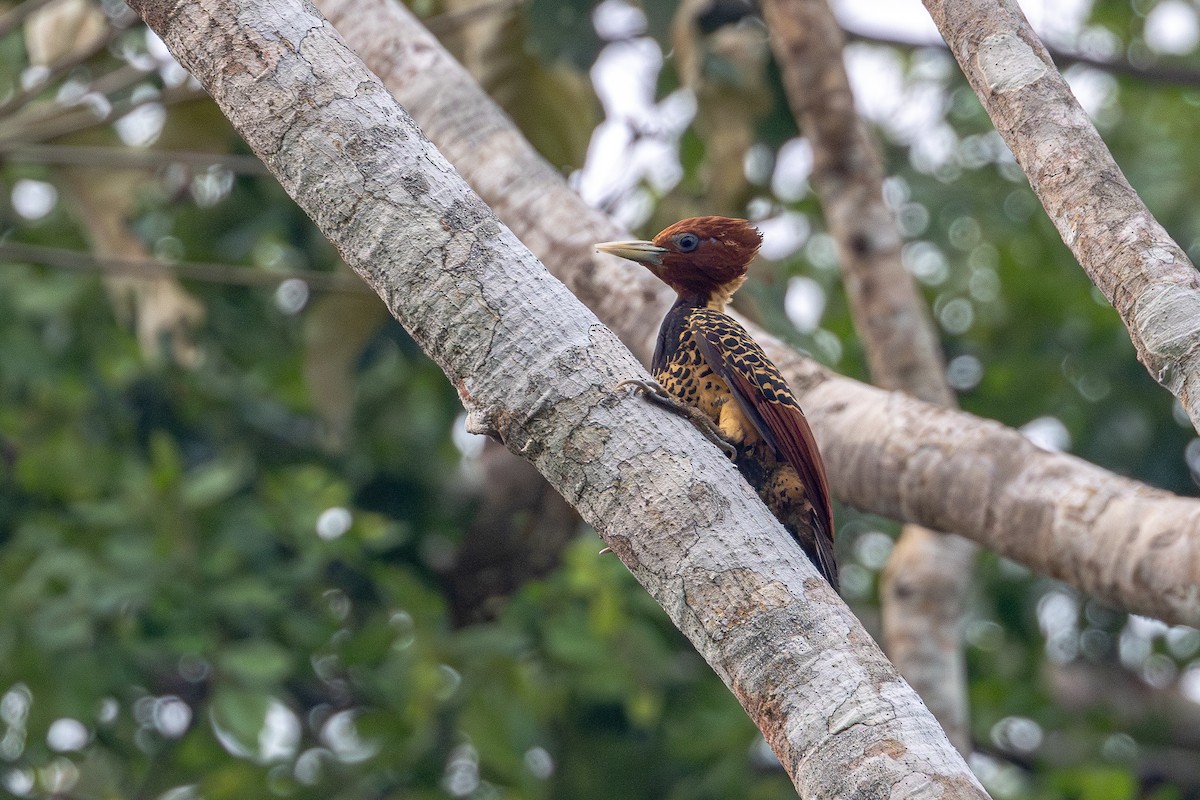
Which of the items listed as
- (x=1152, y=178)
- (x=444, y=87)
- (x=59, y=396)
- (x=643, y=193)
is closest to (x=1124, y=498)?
(x=444, y=87)

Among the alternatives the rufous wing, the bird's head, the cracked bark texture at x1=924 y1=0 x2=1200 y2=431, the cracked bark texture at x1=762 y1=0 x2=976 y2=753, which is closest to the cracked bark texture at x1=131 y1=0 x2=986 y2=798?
the cracked bark texture at x1=924 y1=0 x2=1200 y2=431

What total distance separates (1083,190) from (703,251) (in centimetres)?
138

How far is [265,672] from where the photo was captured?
176 inches

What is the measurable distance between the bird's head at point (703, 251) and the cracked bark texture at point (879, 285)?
130 cm

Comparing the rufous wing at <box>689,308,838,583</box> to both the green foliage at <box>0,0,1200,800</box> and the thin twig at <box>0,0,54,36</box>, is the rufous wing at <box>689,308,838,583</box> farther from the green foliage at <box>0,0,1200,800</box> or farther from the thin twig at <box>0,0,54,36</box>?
the thin twig at <box>0,0,54,36</box>

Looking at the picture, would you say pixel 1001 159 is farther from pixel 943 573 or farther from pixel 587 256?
pixel 587 256

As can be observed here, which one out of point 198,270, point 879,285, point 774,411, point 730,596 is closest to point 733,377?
point 774,411

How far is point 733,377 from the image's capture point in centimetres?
304

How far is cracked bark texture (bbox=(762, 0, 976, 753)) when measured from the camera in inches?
176

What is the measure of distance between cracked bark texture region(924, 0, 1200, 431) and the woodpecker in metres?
0.88

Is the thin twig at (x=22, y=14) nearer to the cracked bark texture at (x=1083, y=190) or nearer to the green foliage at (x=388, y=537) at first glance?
the green foliage at (x=388, y=537)

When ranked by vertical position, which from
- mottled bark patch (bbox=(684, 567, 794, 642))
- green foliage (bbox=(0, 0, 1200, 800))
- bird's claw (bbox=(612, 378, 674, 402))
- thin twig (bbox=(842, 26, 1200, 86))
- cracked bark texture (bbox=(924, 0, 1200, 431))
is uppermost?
cracked bark texture (bbox=(924, 0, 1200, 431))

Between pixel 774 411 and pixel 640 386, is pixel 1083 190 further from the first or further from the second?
pixel 774 411

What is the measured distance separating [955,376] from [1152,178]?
1234 millimetres
